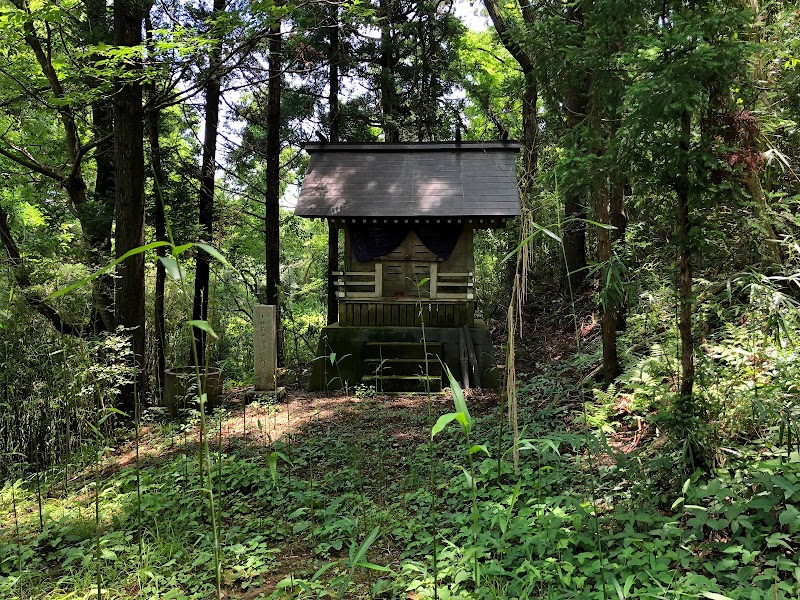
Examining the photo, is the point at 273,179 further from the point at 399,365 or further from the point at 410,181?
the point at 399,365

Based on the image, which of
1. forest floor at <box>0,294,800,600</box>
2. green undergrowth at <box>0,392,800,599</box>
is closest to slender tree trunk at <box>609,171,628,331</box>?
forest floor at <box>0,294,800,600</box>

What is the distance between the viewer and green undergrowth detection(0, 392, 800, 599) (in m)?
2.63

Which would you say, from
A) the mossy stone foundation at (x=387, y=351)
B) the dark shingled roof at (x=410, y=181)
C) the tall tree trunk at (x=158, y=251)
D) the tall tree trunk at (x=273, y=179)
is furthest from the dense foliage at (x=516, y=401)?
the dark shingled roof at (x=410, y=181)

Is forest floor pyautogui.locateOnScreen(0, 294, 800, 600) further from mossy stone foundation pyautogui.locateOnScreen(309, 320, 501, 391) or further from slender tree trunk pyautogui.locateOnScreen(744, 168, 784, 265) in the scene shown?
mossy stone foundation pyautogui.locateOnScreen(309, 320, 501, 391)

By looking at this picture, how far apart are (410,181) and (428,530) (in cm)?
830

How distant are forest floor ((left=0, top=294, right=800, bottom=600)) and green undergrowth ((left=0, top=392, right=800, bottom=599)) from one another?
14mm

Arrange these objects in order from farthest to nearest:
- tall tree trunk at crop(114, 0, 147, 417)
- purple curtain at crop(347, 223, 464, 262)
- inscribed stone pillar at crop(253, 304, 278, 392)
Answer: purple curtain at crop(347, 223, 464, 262)
inscribed stone pillar at crop(253, 304, 278, 392)
tall tree trunk at crop(114, 0, 147, 417)

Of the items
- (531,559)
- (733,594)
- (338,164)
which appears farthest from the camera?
(338,164)

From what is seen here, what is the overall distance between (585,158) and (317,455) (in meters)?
4.19

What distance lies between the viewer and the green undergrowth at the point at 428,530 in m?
2.63

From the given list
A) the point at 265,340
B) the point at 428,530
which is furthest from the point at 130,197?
the point at 428,530

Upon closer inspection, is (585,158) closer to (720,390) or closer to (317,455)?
(720,390)

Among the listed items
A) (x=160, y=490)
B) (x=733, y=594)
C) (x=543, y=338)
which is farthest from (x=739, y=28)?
(x=543, y=338)

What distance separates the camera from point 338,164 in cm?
1137
